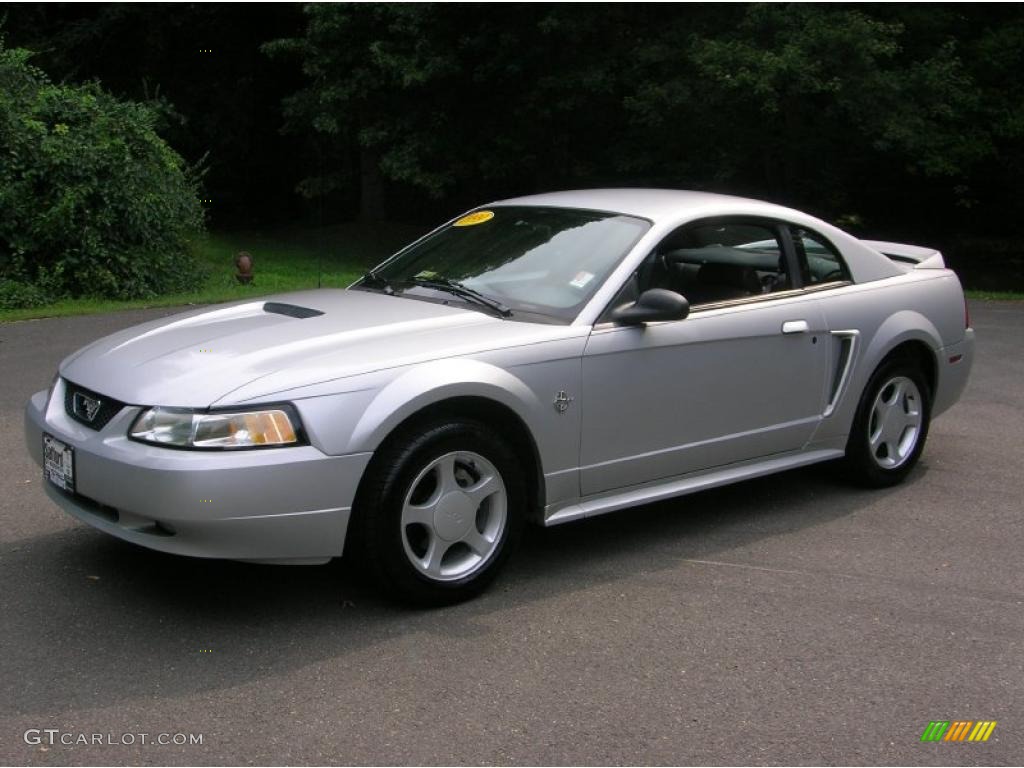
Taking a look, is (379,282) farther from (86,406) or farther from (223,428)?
(223,428)

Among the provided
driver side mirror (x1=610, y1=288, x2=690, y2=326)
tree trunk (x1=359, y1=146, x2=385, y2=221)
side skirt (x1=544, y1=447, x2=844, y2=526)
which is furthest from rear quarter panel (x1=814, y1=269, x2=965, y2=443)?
tree trunk (x1=359, y1=146, x2=385, y2=221)

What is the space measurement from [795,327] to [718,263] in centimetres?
49

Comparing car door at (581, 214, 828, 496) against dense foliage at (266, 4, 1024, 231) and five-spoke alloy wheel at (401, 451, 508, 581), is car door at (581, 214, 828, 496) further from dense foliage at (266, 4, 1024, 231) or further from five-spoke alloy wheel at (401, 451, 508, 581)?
dense foliage at (266, 4, 1024, 231)

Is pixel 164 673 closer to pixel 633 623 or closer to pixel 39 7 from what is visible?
pixel 633 623

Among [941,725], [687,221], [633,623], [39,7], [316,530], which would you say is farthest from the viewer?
[39,7]

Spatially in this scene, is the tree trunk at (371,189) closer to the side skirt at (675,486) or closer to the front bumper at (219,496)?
the side skirt at (675,486)

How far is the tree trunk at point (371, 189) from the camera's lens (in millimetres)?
26172

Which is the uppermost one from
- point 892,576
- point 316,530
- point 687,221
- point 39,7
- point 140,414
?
point 39,7

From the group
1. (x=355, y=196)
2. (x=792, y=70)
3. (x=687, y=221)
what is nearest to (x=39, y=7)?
(x=355, y=196)

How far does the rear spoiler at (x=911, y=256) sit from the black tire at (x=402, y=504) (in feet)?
10.1

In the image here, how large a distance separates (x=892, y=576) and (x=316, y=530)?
8.17ft

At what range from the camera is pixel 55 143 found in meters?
13.2

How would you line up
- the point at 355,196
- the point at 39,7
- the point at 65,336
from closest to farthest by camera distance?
the point at 65,336 < the point at 39,7 < the point at 355,196

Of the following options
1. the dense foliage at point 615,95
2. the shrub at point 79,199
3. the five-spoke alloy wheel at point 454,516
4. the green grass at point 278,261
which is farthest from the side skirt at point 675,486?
the dense foliage at point 615,95
